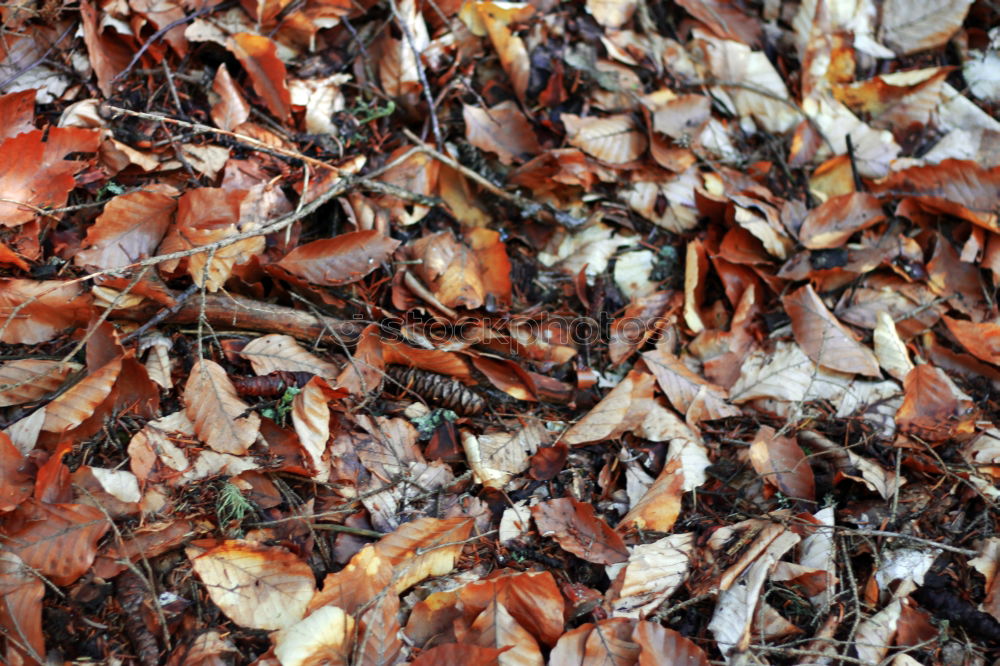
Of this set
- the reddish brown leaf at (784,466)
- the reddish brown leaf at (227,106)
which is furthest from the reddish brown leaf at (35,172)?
the reddish brown leaf at (784,466)

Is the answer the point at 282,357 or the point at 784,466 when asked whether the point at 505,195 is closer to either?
the point at 282,357

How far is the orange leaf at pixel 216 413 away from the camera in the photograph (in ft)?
6.01

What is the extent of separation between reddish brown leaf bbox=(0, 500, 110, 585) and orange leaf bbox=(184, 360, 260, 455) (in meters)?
0.31

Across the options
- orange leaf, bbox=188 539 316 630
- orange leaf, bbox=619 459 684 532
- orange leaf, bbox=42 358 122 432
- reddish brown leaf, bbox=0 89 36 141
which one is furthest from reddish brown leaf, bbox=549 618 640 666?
reddish brown leaf, bbox=0 89 36 141

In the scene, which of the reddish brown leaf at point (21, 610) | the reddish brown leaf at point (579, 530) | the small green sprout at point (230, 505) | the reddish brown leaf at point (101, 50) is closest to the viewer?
the reddish brown leaf at point (21, 610)

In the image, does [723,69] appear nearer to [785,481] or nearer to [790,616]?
[785,481]

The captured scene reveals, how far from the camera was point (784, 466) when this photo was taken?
206cm

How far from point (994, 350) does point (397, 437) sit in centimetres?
188

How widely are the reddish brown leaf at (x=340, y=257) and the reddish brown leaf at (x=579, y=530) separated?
858 millimetres

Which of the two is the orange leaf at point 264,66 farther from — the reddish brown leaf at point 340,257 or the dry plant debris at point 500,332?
the reddish brown leaf at point 340,257

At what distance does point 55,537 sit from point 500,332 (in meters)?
1.25

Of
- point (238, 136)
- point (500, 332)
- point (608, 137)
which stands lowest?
point (500, 332)

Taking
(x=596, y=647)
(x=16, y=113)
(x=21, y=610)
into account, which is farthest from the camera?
(x=16, y=113)

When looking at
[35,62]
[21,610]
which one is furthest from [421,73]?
[21,610]
